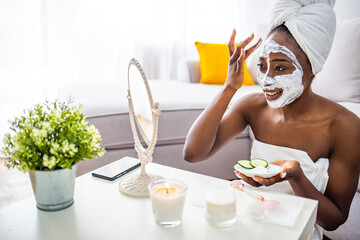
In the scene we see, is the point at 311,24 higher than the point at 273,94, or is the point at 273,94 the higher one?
the point at 311,24

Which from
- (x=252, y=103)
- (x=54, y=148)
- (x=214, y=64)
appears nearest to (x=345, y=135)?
(x=252, y=103)

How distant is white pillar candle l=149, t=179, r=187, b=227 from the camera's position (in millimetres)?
652

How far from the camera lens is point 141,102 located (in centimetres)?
82

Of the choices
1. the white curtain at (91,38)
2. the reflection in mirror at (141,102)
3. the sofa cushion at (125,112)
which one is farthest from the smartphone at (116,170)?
the white curtain at (91,38)

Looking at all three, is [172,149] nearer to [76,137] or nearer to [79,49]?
[76,137]

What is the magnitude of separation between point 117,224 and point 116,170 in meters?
0.27

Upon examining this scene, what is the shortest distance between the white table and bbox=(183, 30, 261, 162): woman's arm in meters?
0.29

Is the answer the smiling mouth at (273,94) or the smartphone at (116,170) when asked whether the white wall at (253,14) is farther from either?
the smartphone at (116,170)

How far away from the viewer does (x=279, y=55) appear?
936 mm

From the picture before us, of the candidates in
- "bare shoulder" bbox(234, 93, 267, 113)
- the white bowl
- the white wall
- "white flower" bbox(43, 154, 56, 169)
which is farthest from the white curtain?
the white bowl

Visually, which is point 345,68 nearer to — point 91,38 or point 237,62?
point 237,62

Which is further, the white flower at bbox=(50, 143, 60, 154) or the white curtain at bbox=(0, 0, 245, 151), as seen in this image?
the white curtain at bbox=(0, 0, 245, 151)

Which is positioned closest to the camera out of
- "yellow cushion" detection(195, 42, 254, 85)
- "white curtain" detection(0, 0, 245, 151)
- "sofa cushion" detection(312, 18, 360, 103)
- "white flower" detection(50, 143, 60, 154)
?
"white flower" detection(50, 143, 60, 154)

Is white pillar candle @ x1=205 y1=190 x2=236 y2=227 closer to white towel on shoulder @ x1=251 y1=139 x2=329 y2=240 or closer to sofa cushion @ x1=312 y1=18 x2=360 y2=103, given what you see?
white towel on shoulder @ x1=251 y1=139 x2=329 y2=240
